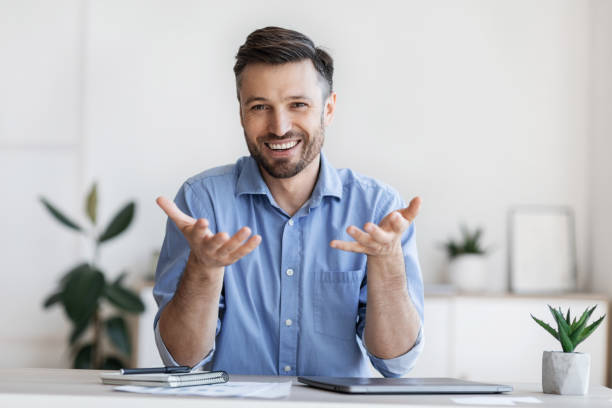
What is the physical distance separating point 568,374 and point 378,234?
49cm

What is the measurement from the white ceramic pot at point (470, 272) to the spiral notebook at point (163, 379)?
2.70 meters

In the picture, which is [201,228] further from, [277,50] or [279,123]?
[277,50]

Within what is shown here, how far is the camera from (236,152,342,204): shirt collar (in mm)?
2111

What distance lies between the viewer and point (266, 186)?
2127 millimetres

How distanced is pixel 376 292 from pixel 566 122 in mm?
2849

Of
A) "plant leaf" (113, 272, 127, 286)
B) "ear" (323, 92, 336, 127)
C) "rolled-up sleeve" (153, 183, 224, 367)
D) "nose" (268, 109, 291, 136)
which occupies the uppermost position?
"ear" (323, 92, 336, 127)

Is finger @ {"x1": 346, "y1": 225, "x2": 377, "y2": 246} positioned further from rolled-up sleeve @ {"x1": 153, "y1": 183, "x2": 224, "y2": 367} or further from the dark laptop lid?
rolled-up sleeve @ {"x1": 153, "y1": 183, "x2": 224, "y2": 367}

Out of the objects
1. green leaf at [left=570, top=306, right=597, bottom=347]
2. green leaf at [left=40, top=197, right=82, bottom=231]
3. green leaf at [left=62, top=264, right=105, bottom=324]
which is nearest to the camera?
green leaf at [left=570, top=306, right=597, bottom=347]

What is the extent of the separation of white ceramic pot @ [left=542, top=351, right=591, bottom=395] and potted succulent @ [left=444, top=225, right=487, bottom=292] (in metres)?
2.42

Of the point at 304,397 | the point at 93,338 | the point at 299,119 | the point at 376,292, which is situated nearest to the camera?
the point at 304,397

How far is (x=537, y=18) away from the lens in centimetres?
423

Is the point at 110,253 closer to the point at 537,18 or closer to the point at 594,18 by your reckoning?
the point at 537,18

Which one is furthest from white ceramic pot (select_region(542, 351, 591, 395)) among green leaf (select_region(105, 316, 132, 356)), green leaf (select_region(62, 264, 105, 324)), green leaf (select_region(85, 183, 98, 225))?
green leaf (select_region(85, 183, 98, 225))

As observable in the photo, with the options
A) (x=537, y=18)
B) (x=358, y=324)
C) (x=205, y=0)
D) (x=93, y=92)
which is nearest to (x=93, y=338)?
(x=93, y=92)
